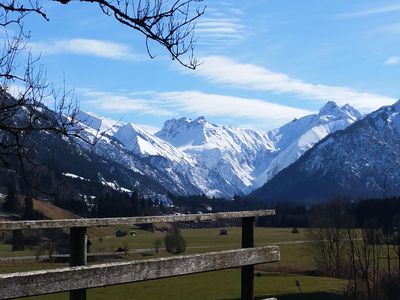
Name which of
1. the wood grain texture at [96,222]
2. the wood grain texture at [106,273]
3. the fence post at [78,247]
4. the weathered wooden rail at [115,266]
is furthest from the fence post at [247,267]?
the fence post at [78,247]

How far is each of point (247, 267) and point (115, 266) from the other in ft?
8.48

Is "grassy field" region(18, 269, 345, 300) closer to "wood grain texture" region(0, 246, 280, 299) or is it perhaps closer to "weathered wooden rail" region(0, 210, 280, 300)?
"weathered wooden rail" region(0, 210, 280, 300)

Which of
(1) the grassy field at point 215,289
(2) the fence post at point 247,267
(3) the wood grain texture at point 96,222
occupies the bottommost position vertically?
(1) the grassy field at point 215,289

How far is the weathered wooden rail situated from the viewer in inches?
171

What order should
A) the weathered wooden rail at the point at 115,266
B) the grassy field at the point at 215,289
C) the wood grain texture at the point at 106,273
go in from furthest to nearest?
the grassy field at the point at 215,289
the weathered wooden rail at the point at 115,266
the wood grain texture at the point at 106,273

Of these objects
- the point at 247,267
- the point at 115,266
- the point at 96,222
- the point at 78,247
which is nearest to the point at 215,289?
the point at 247,267

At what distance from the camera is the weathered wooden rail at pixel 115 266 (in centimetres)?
434

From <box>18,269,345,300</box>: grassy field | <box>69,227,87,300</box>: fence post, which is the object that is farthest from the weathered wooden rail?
<box>18,269,345,300</box>: grassy field

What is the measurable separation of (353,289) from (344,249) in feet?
83.8

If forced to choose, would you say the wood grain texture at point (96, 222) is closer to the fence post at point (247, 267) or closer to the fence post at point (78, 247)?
the fence post at point (78, 247)

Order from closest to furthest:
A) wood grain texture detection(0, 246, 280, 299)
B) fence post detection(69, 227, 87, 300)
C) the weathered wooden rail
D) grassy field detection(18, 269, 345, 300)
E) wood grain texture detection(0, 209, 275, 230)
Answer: wood grain texture detection(0, 246, 280, 299)
the weathered wooden rail
fence post detection(69, 227, 87, 300)
wood grain texture detection(0, 209, 275, 230)
grassy field detection(18, 269, 345, 300)

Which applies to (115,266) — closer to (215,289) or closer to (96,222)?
(96,222)

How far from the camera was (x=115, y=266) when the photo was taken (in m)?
4.89

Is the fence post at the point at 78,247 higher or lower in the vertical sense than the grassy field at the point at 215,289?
higher
